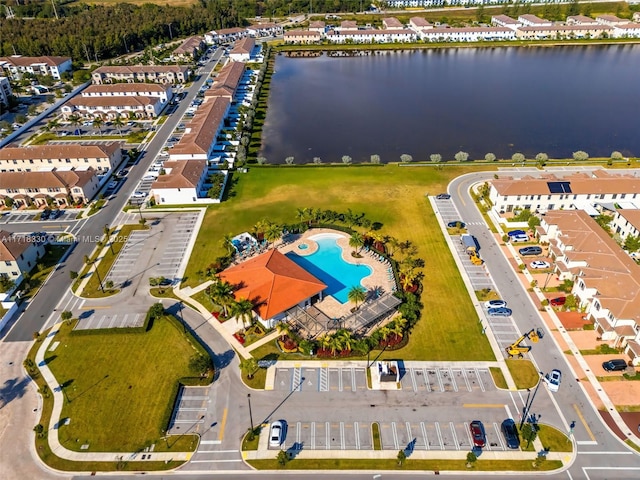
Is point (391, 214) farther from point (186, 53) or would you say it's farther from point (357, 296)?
point (186, 53)

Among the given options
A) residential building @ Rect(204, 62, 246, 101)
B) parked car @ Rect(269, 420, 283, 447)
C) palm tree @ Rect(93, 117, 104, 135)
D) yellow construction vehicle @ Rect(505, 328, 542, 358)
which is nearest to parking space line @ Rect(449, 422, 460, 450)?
yellow construction vehicle @ Rect(505, 328, 542, 358)

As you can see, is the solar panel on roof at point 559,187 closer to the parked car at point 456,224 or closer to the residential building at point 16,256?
the parked car at point 456,224

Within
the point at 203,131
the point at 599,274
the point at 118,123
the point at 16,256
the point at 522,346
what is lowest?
the point at 522,346

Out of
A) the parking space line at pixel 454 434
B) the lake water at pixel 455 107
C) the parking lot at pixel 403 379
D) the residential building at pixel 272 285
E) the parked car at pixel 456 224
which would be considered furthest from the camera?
the lake water at pixel 455 107

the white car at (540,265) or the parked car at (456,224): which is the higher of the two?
the parked car at (456,224)

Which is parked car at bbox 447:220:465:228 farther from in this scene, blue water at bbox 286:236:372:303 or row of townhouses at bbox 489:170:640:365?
blue water at bbox 286:236:372:303

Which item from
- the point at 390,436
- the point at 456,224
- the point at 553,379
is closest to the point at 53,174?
the point at 456,224

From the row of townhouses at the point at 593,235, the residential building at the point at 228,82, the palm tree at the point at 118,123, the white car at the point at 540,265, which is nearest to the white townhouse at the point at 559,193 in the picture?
the row of townhouses at the point at 593,235
